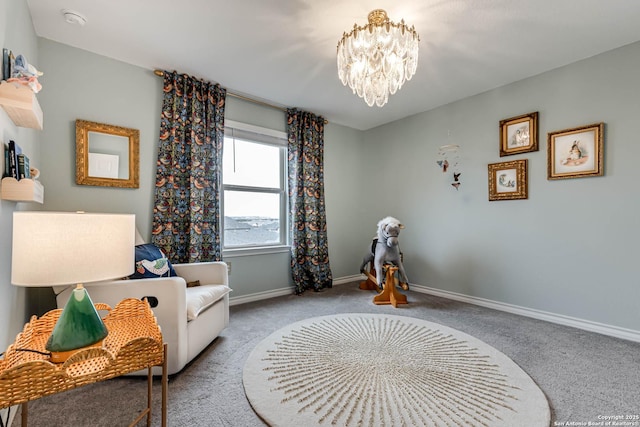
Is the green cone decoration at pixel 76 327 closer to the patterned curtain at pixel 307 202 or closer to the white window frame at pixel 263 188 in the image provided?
the white window frame at pixel 263 188

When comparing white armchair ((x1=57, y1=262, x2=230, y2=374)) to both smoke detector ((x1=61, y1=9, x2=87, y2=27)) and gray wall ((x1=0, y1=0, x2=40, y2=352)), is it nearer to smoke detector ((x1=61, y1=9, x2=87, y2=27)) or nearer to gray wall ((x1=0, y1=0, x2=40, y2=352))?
gray wall ((x1=0, y1=0, x2=40, y2=352))

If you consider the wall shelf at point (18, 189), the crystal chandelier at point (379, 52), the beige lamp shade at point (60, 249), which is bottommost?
the beige lamp shade at point (60, 249)

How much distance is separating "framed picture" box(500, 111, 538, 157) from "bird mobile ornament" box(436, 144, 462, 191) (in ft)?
1.55

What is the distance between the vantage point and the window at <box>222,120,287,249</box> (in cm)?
332

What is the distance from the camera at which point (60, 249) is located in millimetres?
1015

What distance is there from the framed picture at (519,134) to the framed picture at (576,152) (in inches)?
5.6

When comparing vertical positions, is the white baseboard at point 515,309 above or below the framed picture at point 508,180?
below

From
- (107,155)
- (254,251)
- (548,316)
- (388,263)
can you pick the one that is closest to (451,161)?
(388,263)

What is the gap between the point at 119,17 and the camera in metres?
2.02

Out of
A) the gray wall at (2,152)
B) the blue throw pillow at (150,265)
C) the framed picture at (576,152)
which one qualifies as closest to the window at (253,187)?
the blue throw pillow at (150,265)

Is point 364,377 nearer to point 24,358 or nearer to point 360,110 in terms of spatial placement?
point 24,358

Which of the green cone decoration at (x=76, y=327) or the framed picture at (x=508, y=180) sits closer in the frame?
the green cone decoration at (x=76, y=327)

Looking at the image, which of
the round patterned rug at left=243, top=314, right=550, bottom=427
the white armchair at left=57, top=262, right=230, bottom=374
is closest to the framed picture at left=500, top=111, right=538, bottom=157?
the round patterned rug at left=243, top=314, right=550, bottom=427

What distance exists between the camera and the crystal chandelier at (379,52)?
185 centimetres
